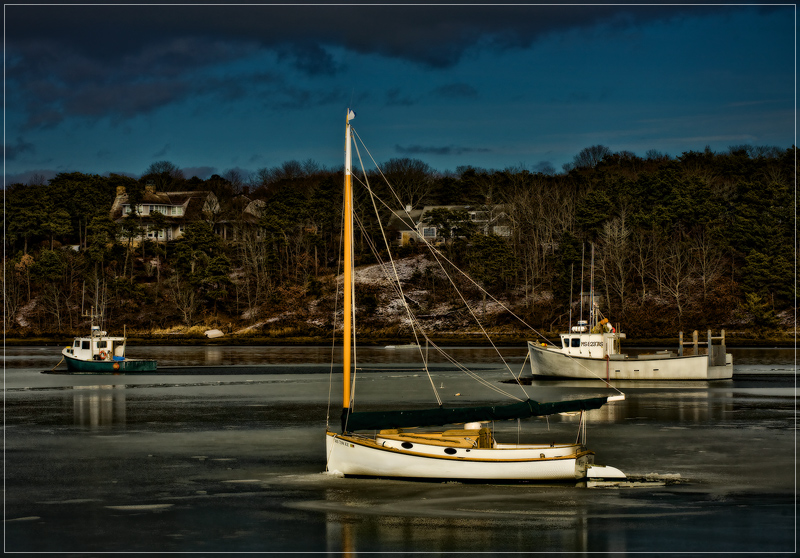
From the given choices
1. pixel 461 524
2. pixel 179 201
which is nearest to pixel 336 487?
pixel 461 524

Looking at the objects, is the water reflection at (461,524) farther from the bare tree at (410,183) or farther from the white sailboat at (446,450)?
the bare tree at (410,183)

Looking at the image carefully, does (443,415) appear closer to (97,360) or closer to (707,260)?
(97,360)

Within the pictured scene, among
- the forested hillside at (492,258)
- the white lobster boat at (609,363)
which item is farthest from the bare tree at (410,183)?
the white lobster boat at (609,363)

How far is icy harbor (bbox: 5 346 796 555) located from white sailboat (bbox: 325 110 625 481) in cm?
40

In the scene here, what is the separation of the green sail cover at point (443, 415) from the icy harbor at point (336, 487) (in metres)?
1.48

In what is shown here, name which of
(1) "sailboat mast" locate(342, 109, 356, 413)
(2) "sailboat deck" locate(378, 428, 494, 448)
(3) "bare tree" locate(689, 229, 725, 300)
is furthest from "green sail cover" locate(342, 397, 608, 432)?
(3) "bare tree" locate(689, 229, 725, 300)

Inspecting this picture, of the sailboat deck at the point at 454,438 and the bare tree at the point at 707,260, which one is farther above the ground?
the bare tree at the point at 707,260

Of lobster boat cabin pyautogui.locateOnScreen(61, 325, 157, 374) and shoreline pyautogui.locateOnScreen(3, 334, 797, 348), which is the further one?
shoreline pyautogui.locateOnScreen(3, 334, 797, 348)

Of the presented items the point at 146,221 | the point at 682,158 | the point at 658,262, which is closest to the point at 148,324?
the point at 146,221

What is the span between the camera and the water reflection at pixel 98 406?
32594 millimetres

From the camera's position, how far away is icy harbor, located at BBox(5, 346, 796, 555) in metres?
16.4

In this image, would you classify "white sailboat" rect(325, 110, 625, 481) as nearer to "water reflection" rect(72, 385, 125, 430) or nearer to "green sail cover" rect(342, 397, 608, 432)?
"green sail cover" rect(342, 397, 608, 432)

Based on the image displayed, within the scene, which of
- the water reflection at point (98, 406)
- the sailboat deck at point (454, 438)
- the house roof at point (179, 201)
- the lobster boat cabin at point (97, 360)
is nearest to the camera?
the sailboat deck at point (454, 438)

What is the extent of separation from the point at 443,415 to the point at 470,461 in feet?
4.76
